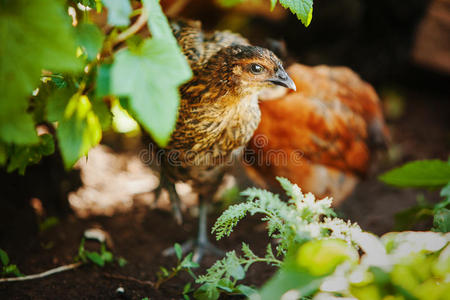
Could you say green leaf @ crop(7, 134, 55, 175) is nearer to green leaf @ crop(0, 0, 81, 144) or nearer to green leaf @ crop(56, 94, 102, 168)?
green leaf @ crop(56, 94, 102, 168)

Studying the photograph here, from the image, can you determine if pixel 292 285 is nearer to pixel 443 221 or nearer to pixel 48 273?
pixel 443 221

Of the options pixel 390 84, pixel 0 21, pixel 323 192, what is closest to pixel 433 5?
pixel 390 84

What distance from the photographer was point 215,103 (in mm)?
2127

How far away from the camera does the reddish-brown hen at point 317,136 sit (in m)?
2.81

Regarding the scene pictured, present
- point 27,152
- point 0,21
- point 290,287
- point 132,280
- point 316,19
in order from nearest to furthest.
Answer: point 0,21 < point 290,287 < point 27,152 < point 132,280 < point 316,19

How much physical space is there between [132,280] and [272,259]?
3.05ft

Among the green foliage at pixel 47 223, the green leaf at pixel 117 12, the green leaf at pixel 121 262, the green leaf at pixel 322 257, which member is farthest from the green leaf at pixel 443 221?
the green foliage at pixel 47 223

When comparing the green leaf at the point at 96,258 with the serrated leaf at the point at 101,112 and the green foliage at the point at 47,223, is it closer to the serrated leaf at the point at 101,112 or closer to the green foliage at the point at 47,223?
the green foliage at the point at 47,223

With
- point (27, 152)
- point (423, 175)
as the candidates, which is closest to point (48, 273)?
point (27, 152)

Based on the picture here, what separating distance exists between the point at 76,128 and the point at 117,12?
0.40 m

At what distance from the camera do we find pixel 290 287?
4.03 ft

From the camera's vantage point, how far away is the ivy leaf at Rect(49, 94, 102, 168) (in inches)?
49.2

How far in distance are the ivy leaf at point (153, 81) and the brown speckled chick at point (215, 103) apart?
84 centimetres

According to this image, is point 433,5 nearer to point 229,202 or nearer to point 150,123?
point 229,202
